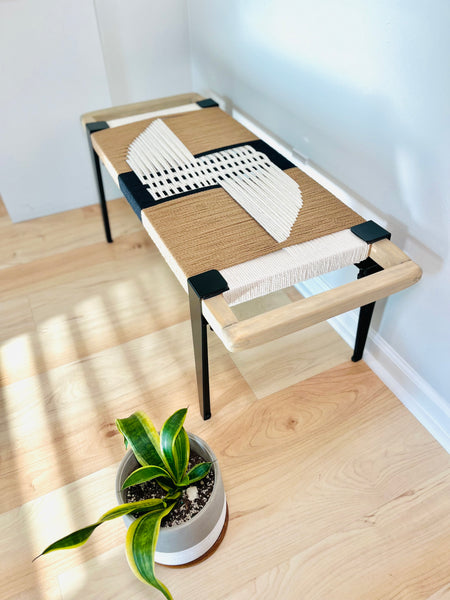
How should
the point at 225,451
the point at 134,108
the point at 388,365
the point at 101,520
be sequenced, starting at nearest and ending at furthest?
the point at 101,520
the point at 225,451
the point at 388,365
the point at 134,108

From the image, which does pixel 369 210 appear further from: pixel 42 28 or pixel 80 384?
pixel 42 28

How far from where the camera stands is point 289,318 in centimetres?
91

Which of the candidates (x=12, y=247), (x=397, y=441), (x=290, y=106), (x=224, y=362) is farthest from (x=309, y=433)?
(x=12, y=247)

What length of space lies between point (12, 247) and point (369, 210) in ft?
4.21

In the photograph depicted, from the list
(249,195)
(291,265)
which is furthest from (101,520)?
(249,195)

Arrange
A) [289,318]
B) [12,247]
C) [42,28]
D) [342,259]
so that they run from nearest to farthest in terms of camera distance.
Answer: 1. [289,318]
2. [342,259]
3. [42,28]
4. [12,247]

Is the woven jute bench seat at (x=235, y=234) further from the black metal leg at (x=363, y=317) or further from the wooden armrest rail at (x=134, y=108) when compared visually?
the wooden armrest rail at (x=134, y=108)

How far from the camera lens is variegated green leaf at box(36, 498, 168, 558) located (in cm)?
72

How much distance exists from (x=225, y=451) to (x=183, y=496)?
0.92 feet

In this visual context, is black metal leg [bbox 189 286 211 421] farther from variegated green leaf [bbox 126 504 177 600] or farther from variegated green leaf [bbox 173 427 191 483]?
variegated green leaf [bbox 126 504 177 600]

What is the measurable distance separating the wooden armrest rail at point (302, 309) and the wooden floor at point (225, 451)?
0.40 meters

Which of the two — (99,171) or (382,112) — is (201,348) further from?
(99,171)

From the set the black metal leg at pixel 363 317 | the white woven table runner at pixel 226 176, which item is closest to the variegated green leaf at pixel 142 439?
the white woven table runner at pixel 226 176

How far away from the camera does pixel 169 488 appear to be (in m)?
0.88
